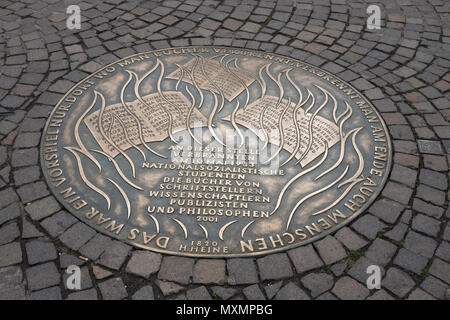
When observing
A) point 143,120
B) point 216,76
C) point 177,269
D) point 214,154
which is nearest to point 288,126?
point 214,154

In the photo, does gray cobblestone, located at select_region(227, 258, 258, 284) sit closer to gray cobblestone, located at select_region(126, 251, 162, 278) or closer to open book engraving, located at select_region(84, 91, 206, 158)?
gray cobblestone, located at select_region(126, 251, 162, 278)

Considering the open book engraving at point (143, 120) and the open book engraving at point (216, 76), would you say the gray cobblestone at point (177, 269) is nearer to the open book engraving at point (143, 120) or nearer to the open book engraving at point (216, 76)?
the open book engraving at point (143, 120)

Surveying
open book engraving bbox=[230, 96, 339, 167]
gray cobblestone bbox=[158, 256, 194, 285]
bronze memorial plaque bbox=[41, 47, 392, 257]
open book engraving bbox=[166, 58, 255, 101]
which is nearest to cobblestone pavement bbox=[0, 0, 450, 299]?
gray cobblestone bbox=[158, 256, 194, 285]

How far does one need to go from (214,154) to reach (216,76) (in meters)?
1.11

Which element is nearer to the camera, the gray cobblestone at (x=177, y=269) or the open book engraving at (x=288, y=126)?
the gray cobblestone at (x=177, y=269)

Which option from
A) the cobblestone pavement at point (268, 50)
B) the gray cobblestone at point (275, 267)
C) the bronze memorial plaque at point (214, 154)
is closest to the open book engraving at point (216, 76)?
the bronze memorial plaque at point (214, 154)

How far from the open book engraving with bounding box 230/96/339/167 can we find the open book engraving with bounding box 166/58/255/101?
29 cm

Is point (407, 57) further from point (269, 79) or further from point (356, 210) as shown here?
point (356, 210)

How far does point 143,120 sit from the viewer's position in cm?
369

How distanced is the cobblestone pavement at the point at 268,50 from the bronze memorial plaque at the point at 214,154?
124 millimetres

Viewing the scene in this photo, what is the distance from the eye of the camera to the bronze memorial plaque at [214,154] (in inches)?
118

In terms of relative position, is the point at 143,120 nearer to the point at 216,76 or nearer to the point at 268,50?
the point at 216,76

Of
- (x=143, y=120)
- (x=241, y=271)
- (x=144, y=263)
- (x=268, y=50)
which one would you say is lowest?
(x=144, y=263)

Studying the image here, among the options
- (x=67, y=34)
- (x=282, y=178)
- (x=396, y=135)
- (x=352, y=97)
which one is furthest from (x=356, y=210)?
(x=67, y=34)
